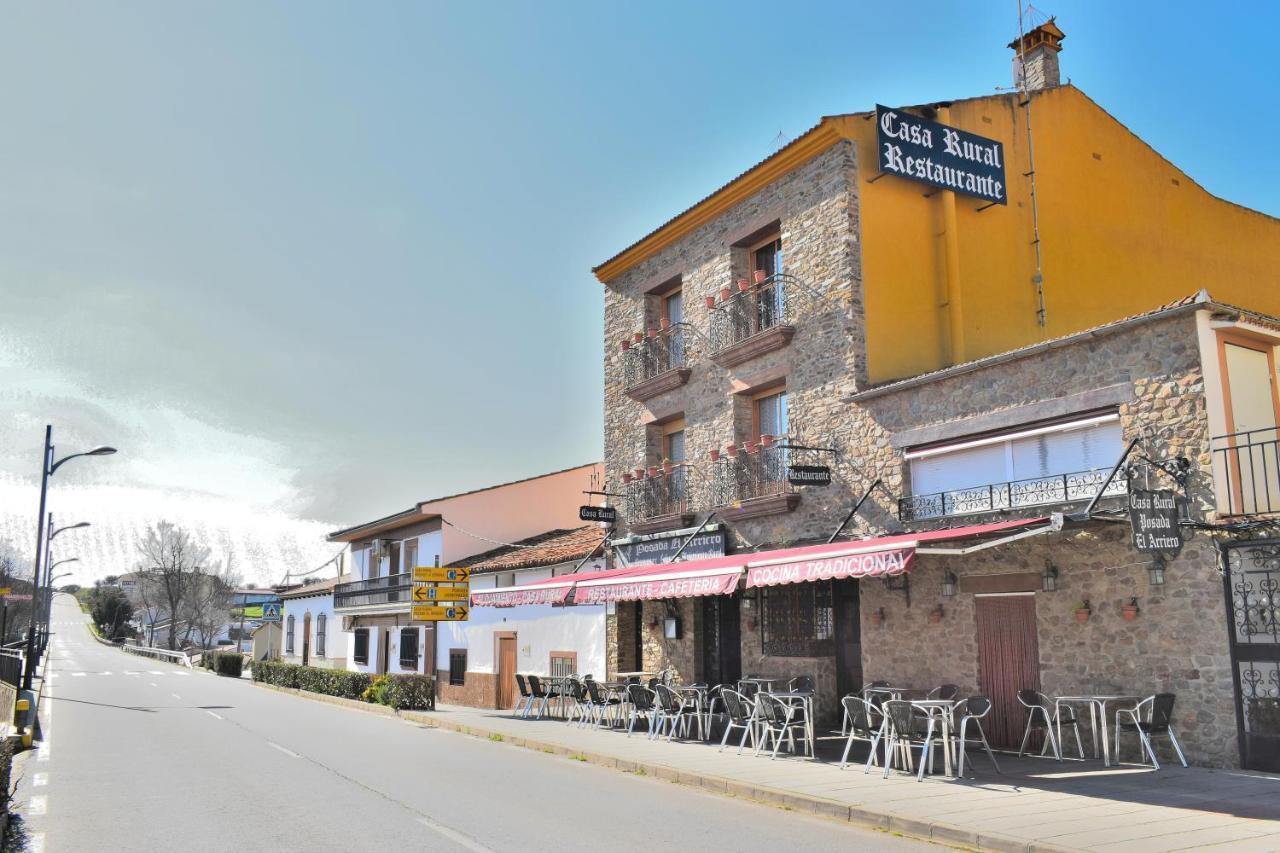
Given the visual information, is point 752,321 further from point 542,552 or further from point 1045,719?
point 542,552

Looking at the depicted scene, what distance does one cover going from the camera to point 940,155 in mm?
17328

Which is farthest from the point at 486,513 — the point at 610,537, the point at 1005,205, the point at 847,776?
the point at 847,776

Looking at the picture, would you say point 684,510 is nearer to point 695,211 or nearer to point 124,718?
point 695,211

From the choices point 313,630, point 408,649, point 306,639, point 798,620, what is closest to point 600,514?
point 798,620

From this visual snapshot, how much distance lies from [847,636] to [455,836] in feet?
31.0

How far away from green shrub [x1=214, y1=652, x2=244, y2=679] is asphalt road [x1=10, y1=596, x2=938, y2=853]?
2721cm

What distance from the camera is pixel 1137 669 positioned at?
11.6 metres

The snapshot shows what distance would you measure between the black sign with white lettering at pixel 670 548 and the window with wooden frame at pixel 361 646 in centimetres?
1848

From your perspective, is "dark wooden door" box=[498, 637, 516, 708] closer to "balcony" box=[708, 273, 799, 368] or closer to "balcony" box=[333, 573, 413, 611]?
"balcony" box=[333, 573, 413, 611]

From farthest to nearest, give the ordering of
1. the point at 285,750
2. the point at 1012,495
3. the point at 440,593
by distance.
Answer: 1. the point at 440,593
2. the point at 285,750
3. the point at 1012,495

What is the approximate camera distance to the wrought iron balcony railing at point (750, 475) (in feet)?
57.5

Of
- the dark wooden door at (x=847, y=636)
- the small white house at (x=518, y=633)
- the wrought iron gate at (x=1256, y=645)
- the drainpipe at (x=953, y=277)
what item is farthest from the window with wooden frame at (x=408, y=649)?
the wrought iron gate at (x=1256, y=645)

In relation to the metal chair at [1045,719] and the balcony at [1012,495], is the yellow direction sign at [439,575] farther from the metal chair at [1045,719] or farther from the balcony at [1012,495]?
the metal chair at [1045,719]

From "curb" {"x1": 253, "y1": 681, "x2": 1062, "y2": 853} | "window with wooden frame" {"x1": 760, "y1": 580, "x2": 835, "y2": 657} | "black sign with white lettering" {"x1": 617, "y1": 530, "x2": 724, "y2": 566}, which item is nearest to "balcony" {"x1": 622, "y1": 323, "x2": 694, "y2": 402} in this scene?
"black sign with white lettering" {"x1": 617, "y1": 530, "x2": 724, "y2": 566}
